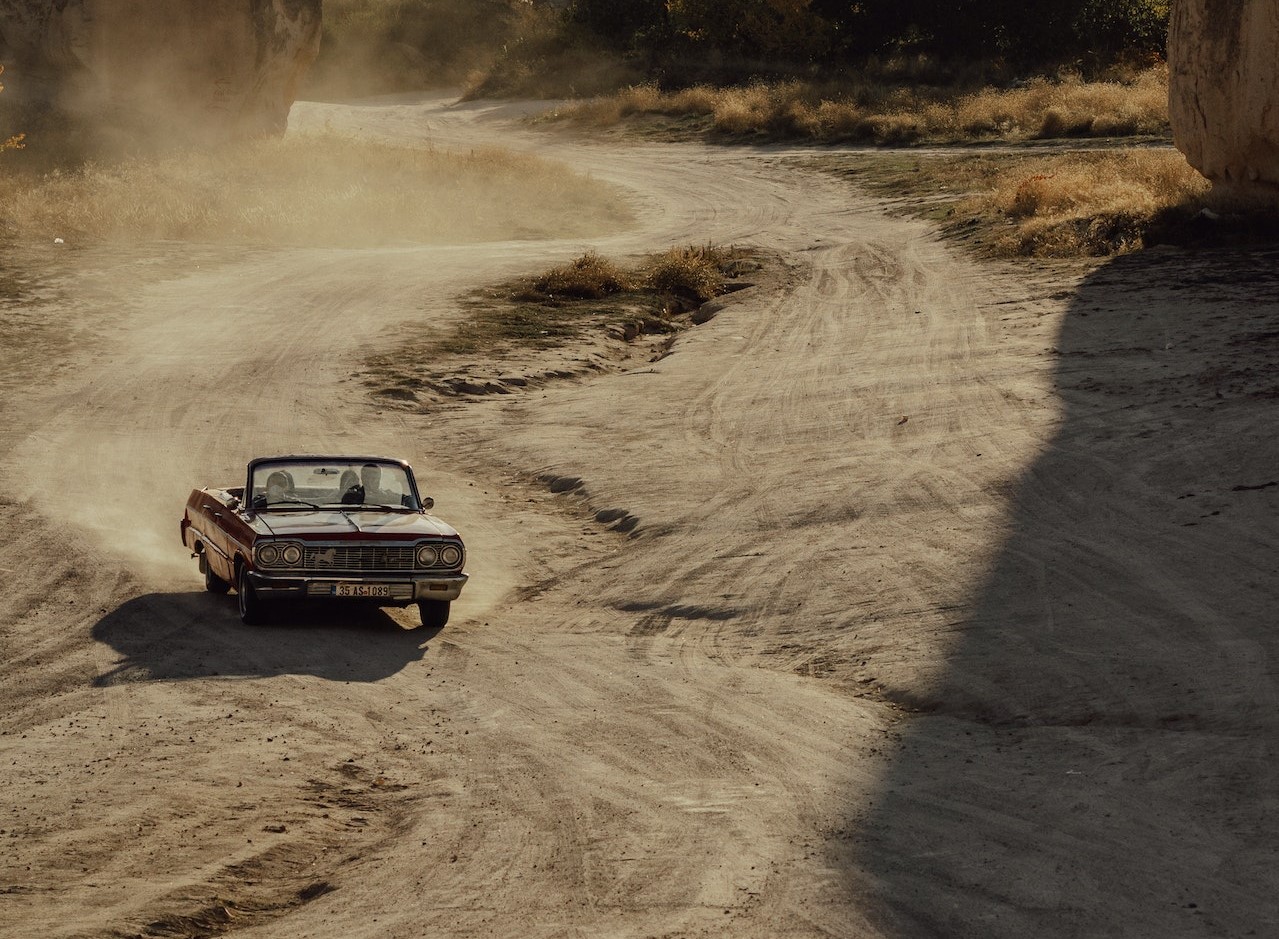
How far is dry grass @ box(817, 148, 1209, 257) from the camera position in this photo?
A: 29.2 metres

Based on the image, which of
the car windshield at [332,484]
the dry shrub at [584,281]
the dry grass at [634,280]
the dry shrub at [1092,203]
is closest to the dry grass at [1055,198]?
the dry shrub at [1092,203]

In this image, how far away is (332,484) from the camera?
14875mm

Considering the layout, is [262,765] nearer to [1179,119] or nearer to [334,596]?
[334,596]

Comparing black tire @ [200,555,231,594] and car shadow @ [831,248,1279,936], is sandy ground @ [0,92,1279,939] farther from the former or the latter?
black tire @ [200,555,231,594]

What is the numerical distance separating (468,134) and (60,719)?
4543 centimetres

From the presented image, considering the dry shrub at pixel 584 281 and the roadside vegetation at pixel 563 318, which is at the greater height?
the dry shrub at pixel 584 281

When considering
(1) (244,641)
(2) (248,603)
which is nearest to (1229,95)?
(2) (248,603)

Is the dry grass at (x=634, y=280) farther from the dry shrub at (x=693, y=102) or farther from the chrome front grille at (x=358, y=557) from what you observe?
the dry shrub at (x=693, y=102)

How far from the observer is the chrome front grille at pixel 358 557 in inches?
528

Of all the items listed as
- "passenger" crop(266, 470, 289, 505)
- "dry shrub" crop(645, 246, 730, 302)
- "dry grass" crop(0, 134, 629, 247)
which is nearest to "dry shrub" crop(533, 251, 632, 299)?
"dry shrub" crop(645, 246, 730, 302)

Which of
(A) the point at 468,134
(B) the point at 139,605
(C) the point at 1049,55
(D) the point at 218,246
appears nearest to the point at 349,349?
(D) the point at 218,246

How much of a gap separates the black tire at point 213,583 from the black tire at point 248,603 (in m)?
0.84

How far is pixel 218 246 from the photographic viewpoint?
34125mm

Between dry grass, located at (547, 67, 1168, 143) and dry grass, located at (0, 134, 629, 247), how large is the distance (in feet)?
33.8
